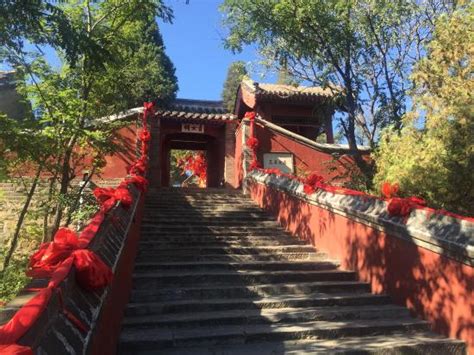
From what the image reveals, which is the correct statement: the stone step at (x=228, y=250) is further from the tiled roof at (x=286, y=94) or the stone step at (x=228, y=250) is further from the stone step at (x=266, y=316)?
the tiled roof at (x=286, y=94)

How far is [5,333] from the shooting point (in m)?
1.80

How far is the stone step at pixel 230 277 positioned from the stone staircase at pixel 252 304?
13mm

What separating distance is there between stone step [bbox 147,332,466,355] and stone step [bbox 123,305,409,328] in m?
0.39

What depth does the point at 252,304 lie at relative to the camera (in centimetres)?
514

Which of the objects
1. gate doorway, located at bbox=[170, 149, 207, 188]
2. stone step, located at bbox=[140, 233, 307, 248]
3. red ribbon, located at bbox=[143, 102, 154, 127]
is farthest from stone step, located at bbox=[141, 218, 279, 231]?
gate doorway, located at bbox=[170, 149, 207, 188]

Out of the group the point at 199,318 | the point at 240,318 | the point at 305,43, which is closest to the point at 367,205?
the point at 240,318

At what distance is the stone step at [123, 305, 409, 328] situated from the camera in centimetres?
453

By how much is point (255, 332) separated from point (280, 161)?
9.14 metres

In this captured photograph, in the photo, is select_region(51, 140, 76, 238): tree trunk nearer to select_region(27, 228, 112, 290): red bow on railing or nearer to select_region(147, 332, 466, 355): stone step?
select_region(147, 332, 466, 355): stone step

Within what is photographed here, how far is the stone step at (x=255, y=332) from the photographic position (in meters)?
4.16

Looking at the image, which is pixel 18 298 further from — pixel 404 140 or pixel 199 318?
pixel 404 140

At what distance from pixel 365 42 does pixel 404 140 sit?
150 inches

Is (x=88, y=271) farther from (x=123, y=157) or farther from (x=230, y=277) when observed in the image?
(x=123, y=157)

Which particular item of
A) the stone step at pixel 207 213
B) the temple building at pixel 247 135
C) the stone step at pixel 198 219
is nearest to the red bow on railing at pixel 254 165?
the temple building at pixel 247 135
